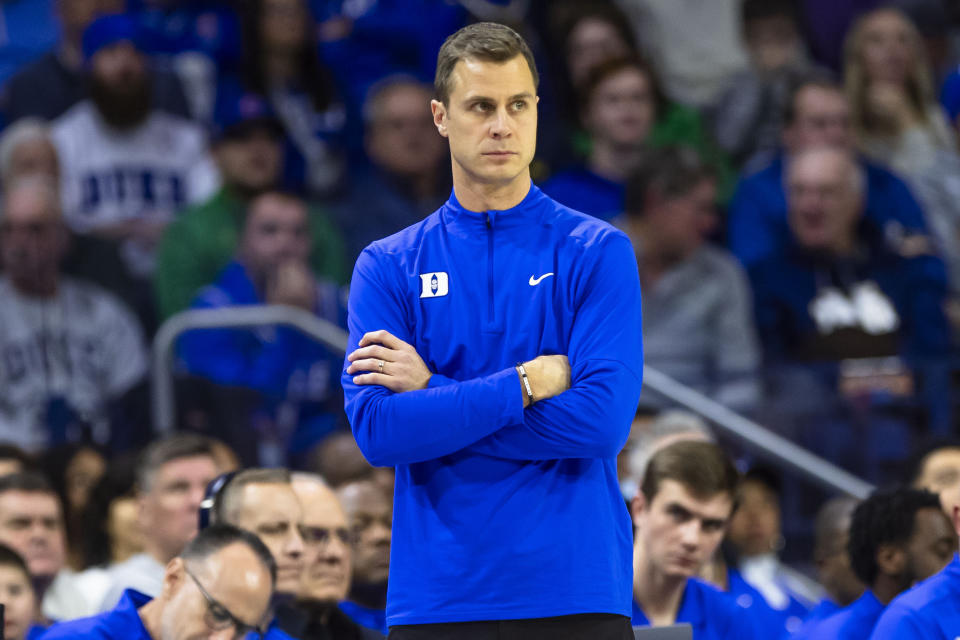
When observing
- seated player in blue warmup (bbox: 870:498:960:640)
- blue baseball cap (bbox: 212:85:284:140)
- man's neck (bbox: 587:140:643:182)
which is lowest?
seated player in blue warmup (bbox: 870:498:960:640)

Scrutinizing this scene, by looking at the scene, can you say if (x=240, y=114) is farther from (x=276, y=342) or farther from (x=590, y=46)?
(x=590, y=46)

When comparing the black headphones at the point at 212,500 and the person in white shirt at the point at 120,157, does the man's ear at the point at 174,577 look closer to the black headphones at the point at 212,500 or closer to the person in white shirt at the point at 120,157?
the black headphones at the point at 212,500

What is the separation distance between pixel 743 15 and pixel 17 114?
15.5ft

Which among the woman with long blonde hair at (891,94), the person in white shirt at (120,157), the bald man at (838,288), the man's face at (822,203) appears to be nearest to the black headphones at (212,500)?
the bald man at (838,288)

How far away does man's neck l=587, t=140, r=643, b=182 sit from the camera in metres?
9.12

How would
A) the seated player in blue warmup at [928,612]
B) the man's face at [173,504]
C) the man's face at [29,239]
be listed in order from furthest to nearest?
the man's face at [29,239]
the man's face at [173,504]
the seated player in blue warmup at [928,612]

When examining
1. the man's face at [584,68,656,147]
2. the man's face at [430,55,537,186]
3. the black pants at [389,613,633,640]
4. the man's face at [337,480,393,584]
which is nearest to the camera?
the black pants at [389,613,633,640]

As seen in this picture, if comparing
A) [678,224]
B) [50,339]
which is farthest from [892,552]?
[50,339]

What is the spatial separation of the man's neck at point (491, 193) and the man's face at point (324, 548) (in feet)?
7.44

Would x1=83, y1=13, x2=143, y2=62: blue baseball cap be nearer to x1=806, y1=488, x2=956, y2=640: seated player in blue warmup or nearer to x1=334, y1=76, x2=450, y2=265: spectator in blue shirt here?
x1=334, y1=76, x2=450, y2=265: spectator in blue shirt

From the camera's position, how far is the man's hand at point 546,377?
3092 mm

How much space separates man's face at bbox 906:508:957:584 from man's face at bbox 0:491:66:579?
3296 mm

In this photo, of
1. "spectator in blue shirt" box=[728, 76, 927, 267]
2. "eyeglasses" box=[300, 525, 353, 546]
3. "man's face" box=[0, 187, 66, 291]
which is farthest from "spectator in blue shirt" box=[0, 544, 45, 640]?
"spectator in blue shirt" box=[728, 76, 927, 267]

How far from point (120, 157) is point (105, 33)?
775 millimetres
